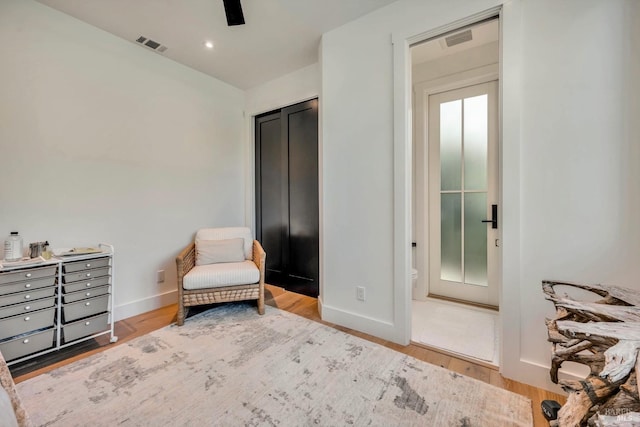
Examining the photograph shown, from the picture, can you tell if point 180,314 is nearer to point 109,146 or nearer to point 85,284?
point 85,284

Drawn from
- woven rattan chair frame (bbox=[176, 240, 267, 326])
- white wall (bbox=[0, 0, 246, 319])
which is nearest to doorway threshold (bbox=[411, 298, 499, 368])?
woven rattan chair frame (bbox=[176, 240, 267, 326])

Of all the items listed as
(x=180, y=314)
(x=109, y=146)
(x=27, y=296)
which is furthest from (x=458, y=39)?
(x=27, y=296)

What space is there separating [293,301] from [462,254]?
76.2 inches

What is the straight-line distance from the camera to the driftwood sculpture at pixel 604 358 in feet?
2.30

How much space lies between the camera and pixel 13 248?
172 centimetres

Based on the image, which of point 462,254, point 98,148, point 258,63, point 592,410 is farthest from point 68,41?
point 462,254

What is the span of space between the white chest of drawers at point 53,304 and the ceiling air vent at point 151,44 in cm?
201

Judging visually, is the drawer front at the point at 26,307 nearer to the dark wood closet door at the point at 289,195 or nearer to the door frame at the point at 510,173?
the dark wood closet door at the point at 289,195

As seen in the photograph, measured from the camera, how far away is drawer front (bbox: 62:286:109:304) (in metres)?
1.82

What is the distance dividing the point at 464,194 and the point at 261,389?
260cm

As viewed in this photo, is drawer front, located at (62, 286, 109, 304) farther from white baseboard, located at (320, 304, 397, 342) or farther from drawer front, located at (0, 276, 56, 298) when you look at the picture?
white baseboard, located at (320, 304, 397, 342)

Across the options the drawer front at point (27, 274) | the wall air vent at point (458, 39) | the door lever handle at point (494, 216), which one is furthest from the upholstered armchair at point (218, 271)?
the wall air vent at point (458, 39)

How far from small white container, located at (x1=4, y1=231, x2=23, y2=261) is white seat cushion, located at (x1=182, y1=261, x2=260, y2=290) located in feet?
3.41

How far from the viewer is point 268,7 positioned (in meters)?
2.01
